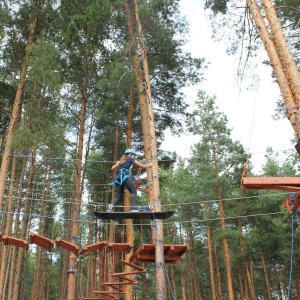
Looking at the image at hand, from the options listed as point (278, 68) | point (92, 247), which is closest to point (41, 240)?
point (92, 247)

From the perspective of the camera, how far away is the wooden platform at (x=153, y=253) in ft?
20.8

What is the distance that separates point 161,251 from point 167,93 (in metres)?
5.34

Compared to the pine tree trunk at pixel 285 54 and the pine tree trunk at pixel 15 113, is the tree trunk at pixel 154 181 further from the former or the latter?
the pine tree trunk at pixel 15 113

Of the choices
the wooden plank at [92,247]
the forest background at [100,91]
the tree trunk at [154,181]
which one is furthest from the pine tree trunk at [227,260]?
the wooden plank at [92,247]

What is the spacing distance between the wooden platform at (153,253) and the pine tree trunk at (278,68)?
10.1 feet

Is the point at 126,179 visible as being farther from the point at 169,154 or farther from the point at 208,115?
the point at 208,115

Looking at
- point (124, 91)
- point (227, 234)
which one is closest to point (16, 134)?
point (124, 91)

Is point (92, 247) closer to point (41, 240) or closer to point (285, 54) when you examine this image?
point (41, 240)

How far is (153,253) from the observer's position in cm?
666

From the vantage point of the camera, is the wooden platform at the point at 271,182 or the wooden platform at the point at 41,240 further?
the wooden platform at the point at 41,240

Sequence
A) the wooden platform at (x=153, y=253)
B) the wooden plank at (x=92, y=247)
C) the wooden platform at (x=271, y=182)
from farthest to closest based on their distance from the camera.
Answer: the wooden plank at (x=92, y=247), the wooden platform at (x=153, y=253), the wooden platform at (x=271, y=182)

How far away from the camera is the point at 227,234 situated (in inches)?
555

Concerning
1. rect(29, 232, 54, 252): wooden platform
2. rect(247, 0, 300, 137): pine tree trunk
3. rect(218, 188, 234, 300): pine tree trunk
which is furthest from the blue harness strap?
rect(218, 188, 234, 300): pine tree trunk

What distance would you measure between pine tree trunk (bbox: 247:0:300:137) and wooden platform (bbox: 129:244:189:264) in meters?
3.07
